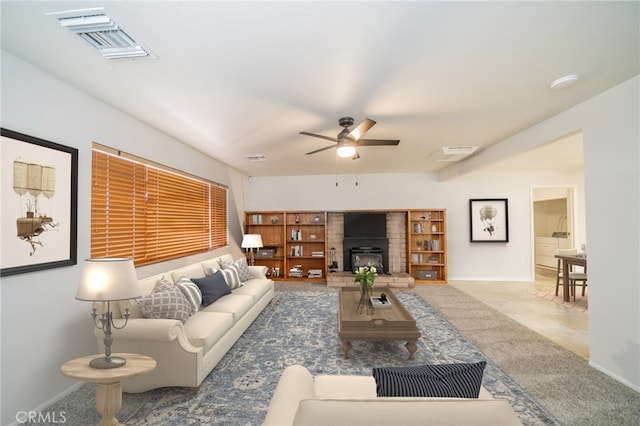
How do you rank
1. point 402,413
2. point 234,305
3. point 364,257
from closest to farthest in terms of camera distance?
point 402,413 → point 234,305 → point 364,257

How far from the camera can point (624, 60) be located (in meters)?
2.19

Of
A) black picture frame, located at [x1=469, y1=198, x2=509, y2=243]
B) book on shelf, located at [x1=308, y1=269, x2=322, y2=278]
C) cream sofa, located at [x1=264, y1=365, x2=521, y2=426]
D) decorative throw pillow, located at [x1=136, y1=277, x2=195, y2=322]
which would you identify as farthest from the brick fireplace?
cream sofa, located at [x1=264, y1=365, x2=521, y2=426]

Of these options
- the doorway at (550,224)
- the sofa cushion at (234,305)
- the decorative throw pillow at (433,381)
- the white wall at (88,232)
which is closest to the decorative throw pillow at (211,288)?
the sofa cushion at (234,305)

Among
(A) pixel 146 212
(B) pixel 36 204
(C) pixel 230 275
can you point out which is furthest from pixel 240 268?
(B) pixel 36 204

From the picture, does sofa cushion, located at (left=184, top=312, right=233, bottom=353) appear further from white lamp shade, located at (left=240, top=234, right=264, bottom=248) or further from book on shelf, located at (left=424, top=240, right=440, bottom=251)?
book on shelf, located at (left=424, top=240, right=440, bottom=251)

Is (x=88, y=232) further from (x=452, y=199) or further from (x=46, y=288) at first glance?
(x=452, y=199)

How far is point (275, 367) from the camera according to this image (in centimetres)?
282

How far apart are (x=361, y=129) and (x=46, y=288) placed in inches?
124

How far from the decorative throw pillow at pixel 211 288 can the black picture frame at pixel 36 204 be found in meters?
1.33

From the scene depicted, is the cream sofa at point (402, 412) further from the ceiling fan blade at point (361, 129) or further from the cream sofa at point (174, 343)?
the ceiling fan blade at point (361, 129)

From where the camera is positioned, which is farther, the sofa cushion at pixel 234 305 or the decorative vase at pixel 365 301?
the decorative vase at pixel 365 301

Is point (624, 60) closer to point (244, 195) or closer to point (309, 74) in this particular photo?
point (309, 74)

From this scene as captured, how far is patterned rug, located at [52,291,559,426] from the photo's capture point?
2.14 metres

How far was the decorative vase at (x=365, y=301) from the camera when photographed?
352cm
